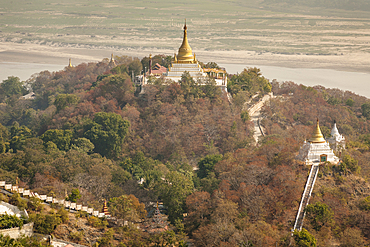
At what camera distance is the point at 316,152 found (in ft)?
141

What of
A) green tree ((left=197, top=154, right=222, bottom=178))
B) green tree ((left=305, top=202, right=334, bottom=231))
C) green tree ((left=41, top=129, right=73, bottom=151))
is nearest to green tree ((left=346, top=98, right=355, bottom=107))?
green tree ((left=197, top=154, right=222, bottom=178))

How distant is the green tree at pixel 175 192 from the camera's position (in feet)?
137

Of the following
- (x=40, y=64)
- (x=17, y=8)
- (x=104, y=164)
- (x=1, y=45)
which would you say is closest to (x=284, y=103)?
(x=104, y=164)

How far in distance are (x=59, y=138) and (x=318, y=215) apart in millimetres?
26222

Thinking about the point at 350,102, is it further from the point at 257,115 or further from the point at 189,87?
the point at 189,87

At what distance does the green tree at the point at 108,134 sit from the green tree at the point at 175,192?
10.7m

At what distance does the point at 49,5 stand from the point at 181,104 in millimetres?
127222

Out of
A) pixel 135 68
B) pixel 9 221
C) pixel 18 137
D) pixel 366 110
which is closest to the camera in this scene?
pixel 9 221

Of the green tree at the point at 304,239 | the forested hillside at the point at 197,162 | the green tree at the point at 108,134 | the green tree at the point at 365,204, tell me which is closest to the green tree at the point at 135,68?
the forested hillside at the point at 197,162

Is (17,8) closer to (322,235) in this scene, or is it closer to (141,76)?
(141,76)

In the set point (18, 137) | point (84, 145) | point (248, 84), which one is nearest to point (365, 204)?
point (84, 145)

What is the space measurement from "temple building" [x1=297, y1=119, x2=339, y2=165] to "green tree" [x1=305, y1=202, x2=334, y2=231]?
5.43 m

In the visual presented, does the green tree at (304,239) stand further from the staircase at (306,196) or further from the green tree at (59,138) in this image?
the green tree at (59,138)

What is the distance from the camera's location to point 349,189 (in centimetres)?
4066
